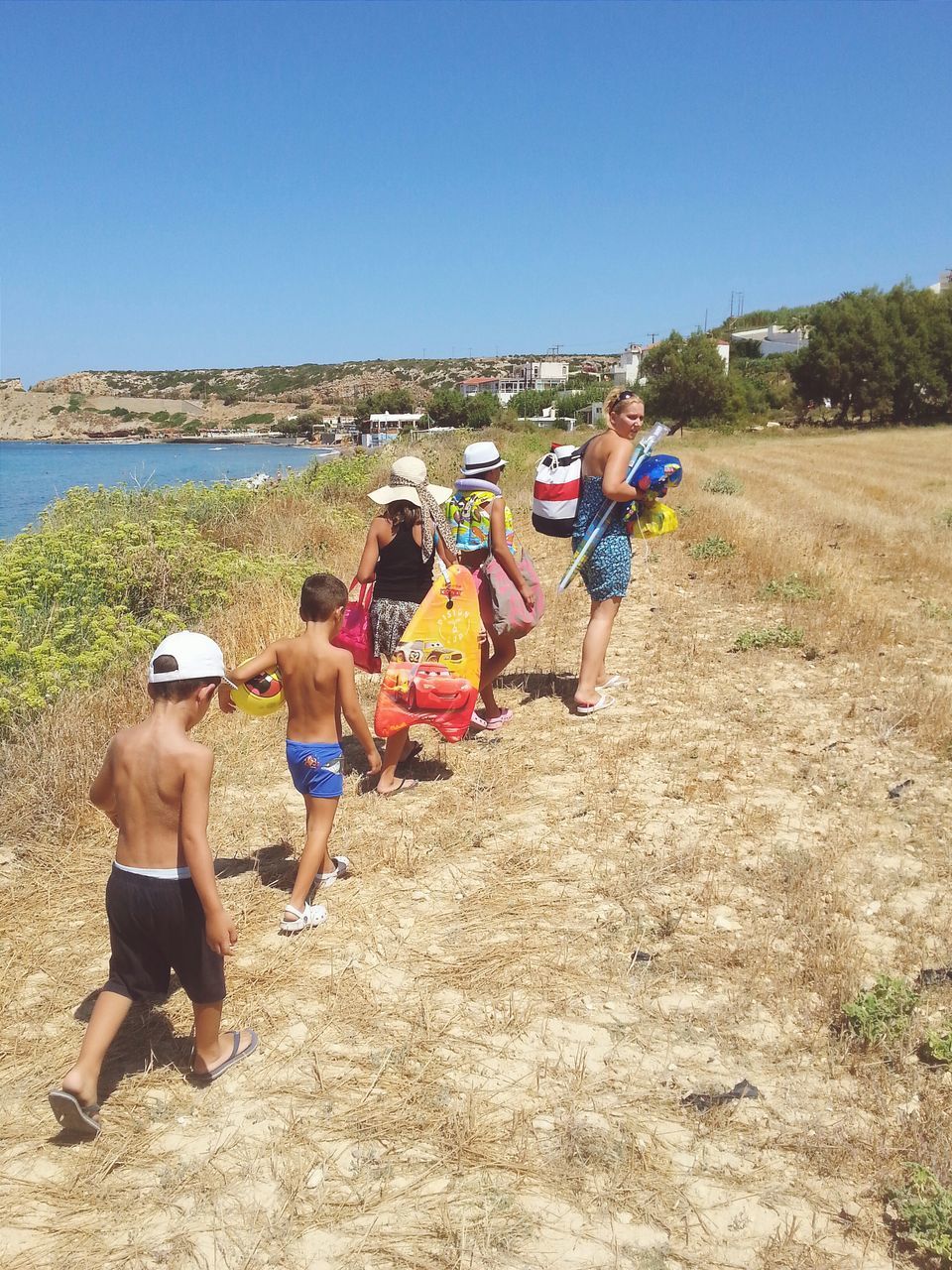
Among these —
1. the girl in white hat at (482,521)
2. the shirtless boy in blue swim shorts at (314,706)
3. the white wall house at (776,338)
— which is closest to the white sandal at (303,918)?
the shirtless boy in blue swim shorts at (314,706)

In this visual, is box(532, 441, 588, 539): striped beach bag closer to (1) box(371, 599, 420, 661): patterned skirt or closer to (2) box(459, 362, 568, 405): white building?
(1) box(371, 599, 420, 661): patterned skirt

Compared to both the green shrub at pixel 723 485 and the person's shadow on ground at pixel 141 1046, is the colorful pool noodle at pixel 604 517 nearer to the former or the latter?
the person's shadow on ground at pixel 141 1046

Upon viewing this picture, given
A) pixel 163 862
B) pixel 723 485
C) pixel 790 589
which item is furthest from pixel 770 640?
pixel 723 485

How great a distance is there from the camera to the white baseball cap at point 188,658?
2.82 m

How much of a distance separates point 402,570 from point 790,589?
478 centimetres

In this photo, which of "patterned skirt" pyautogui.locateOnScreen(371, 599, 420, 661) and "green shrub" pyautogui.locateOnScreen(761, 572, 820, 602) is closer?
"patterned skirt" pyautogui.locateOnScreen(371, 599, 420, 661)

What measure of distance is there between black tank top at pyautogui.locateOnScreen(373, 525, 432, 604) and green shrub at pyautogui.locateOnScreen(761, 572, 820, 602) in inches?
175

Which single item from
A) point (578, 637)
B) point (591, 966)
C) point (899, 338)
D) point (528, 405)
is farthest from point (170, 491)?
point (528, 405)

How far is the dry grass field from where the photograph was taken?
242 cm

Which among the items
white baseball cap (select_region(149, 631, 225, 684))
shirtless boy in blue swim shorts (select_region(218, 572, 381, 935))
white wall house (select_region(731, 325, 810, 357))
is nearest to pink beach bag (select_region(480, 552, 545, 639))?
shirtless boy in blue swim shorts (select_region(218, 572, 381, 935))

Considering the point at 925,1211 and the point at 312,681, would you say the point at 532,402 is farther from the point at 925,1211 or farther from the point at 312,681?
the point at 925,1211

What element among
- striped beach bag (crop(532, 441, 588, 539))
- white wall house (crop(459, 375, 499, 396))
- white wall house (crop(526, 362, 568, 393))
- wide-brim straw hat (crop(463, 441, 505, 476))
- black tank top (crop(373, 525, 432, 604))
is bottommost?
black tank top (crop(373, 525, 432, 604))

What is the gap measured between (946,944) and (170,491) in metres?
10.3

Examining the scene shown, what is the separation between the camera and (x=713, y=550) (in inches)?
426
